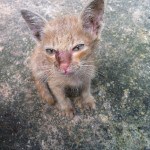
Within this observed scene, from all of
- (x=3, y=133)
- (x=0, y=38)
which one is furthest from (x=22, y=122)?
(x=0, y=38)

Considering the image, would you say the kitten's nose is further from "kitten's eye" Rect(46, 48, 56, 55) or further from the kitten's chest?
the kitten's chest

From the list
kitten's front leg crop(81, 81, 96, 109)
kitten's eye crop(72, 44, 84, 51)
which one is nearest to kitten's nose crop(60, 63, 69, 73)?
kitten's eye crop(72, 44, 84, 51)

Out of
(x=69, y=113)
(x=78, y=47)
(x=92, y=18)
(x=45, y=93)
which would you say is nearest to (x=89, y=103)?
(x=69, y=113)

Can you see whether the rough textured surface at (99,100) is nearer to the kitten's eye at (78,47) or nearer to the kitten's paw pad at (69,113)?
the kitten's paw pad at (69,113)

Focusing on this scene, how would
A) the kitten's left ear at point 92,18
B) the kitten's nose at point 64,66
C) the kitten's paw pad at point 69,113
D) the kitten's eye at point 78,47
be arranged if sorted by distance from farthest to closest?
1. the kitten's paw pad at point 69,113
2. the kitten's left ear at point 92,18
3. the kitten's eye at point 78,47
4. the kitten's nose at point 64,66

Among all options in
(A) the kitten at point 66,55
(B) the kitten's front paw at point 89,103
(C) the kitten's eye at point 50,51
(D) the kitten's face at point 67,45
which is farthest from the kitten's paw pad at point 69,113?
(C) the kitten's eye at point 50,51

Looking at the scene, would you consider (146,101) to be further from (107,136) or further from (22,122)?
(22,122)
